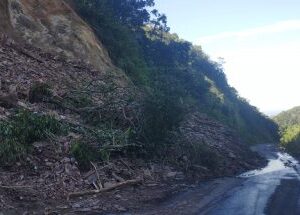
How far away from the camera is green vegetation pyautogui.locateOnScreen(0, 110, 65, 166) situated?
50.7 feet

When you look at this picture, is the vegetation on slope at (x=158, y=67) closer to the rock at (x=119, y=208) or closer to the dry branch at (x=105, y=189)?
the dry branch at (x=105, y=189)

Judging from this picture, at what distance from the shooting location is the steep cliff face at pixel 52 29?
29.1 metres

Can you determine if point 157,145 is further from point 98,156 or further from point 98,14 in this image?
point 98,14

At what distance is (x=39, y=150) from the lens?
16766 mm

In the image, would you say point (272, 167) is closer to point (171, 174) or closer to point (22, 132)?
point (171, 174)

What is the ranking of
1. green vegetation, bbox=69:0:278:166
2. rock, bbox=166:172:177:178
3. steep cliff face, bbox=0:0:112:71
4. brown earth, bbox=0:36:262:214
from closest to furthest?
brown earth, bbox=0:36:262:214 → rock, bbox=166:172:177:178 → green vegetation, bbox=69:0:278:166 → steep cliff face, bbox=0:0:112:71

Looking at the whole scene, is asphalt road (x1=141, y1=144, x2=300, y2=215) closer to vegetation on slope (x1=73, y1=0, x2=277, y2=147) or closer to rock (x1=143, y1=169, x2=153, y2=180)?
rock (x1=143, y1=169, x2=153, y2=180)

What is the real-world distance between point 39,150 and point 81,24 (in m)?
20.0

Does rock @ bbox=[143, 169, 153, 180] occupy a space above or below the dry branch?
above

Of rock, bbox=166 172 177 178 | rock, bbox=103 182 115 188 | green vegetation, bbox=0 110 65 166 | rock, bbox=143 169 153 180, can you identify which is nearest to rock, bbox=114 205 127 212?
A: rock, bbox=103 182 115 188

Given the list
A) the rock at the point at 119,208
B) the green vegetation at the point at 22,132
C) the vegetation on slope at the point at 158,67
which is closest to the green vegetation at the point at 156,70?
the vegetation on slope at the point at 158,67

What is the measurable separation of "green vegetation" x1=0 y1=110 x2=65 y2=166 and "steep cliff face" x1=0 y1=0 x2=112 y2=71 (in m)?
12.0

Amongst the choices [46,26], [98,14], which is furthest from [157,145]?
[98,14]

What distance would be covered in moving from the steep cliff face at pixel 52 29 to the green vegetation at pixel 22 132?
39.5 feet
